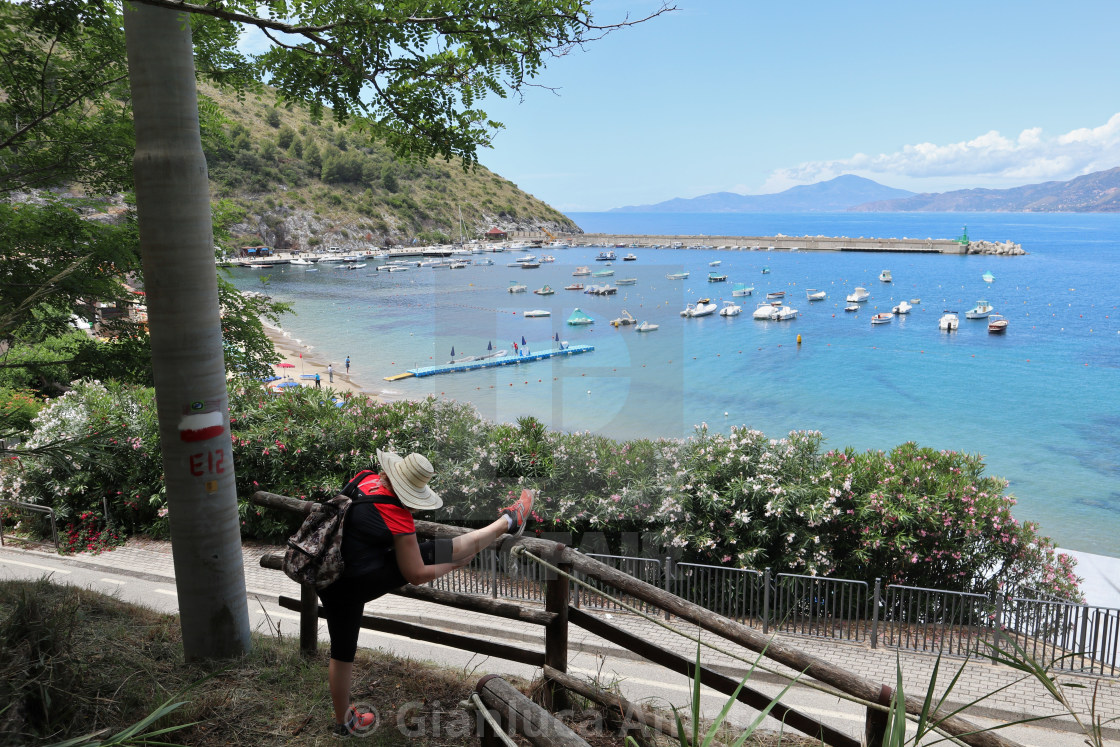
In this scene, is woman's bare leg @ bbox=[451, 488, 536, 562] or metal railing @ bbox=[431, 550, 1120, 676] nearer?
woman's bare leg @ bbox=[451, 488, 536, 562]

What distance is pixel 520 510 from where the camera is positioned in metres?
3.53

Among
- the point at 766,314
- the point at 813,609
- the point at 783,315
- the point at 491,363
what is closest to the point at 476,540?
the point at 813,609

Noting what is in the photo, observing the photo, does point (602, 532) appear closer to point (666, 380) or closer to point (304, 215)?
point (666, 380)

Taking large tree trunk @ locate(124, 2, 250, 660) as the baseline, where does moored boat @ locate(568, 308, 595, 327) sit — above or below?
below

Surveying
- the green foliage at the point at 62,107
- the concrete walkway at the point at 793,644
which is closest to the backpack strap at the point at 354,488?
the concrete walkway at the point at 793,644

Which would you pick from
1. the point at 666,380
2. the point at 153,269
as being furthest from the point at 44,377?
the point at 666,380

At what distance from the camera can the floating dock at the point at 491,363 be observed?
4766 centimetres

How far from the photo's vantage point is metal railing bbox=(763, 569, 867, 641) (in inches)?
362

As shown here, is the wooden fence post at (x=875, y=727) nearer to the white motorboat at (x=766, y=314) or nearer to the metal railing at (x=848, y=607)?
the metal railing at (x=848, y=607)

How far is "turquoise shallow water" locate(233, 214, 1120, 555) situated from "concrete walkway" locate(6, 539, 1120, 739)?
22022 millimetres

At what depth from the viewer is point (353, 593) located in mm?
3492

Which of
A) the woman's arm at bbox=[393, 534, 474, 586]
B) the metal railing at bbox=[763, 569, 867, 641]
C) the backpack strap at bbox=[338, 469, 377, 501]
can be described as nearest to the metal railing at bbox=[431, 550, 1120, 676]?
the metal railing at bbox=[763, 569, 867, 641]

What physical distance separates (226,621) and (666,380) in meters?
48.1

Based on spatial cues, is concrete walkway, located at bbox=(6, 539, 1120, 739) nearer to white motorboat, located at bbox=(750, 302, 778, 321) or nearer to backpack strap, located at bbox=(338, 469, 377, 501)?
backpack strap, located at bbox=(338, 469, 377, 501)
